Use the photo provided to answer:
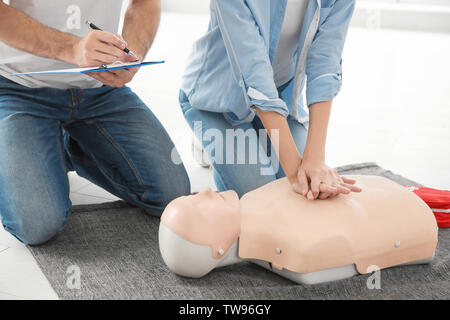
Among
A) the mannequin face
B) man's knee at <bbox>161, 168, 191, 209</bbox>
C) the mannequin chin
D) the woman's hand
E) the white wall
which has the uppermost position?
the woman's hand

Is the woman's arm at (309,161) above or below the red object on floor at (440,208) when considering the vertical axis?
above

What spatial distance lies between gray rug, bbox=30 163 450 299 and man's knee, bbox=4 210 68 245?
0.11 feet

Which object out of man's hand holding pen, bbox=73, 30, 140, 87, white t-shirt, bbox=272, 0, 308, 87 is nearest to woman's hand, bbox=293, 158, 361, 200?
white t-shirt, bbox=272, 0, 308, 87

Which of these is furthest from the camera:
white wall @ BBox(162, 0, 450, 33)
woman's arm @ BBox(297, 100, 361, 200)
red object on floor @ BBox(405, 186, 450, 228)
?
white wall @ BBox(162, 0, 450, 33)

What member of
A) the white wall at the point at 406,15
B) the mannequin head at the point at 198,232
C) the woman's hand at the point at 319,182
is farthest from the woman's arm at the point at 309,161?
the white wall at the point at 406,15

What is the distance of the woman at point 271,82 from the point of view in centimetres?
153

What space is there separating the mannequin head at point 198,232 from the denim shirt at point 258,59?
30 cm

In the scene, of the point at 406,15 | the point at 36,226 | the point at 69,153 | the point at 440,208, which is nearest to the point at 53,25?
the point at 69,153

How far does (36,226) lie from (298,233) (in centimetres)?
69

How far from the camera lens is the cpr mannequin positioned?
1.37 meters

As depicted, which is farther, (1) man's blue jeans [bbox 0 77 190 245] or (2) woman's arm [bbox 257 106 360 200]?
(1) man's blue jeans [bbox 0 77 190 245]

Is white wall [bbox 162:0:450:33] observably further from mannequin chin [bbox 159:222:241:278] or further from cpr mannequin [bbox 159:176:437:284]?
mannequin chin [bbox 159:222:241:278]

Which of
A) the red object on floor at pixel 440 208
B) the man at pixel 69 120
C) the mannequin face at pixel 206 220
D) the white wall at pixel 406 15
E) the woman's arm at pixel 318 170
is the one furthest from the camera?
the white wall at pixel 406 15

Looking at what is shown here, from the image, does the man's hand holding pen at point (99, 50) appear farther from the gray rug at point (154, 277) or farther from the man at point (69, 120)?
the gray rug at point (154, 277)
